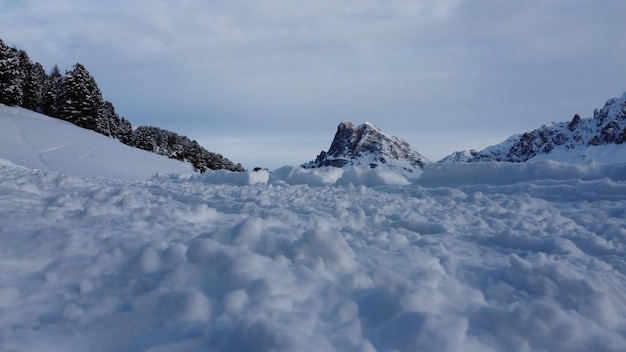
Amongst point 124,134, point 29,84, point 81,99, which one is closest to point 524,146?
point 124,134

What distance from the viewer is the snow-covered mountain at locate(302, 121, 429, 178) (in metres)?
120

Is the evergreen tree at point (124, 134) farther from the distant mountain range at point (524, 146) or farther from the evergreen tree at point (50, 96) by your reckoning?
the distant mountain range at point (524, 146)

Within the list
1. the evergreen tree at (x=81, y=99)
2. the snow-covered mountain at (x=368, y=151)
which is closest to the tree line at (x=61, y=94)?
the evergreen tree at (x=81, y=99)

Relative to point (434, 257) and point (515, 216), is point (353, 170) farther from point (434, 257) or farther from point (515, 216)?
point (434, 257)

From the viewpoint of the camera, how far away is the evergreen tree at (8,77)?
31.9 metres

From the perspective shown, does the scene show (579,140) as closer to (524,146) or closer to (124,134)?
(524,146)

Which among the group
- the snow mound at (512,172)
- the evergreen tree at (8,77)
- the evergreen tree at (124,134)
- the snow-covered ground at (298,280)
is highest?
the evergreen tree at (8,77)

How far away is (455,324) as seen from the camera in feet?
8.35

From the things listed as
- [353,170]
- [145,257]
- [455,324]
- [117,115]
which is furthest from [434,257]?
[117,115]

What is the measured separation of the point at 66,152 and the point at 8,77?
16.3 meters

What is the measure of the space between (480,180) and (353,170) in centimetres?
334

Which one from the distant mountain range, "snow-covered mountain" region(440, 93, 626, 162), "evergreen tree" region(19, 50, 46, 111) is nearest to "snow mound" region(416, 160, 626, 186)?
the distant mountain range

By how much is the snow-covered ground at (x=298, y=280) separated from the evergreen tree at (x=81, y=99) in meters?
33.2

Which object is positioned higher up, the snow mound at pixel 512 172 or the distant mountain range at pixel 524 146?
the distant mountain range at pixel 524 146
